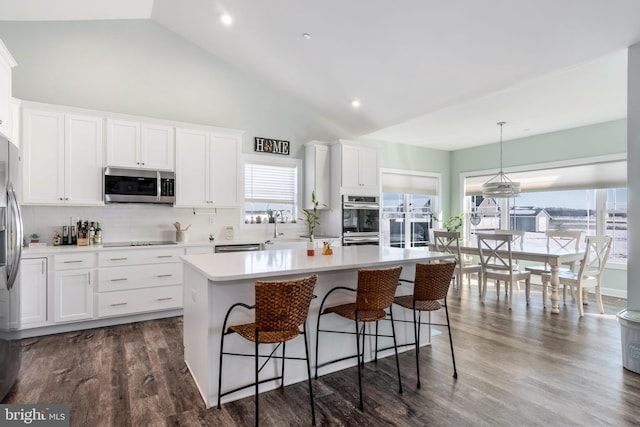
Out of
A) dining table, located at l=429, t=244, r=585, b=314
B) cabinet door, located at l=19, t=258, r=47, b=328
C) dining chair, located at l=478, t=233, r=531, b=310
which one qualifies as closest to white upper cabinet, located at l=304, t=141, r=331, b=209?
dining chair, located at l=478, t=233, r=531, b=310

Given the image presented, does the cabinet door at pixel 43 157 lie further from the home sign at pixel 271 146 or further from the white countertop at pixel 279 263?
the home sign at pixel 271 146

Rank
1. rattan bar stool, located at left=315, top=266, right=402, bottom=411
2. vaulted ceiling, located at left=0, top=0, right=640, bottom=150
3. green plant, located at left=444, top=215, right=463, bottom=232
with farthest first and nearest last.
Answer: green plant, located at left=444, top=215, right=463, bottom=232 → vaulted ceiling, located at left=0, top=0, right=640, bottom=150 → rattan bar stool, located at left=315, top=266, right=402, bottom=411

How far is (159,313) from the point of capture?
4.26 metres

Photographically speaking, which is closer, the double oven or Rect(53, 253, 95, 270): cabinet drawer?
Rect(53, 253, 95, 270): cabinet drawer

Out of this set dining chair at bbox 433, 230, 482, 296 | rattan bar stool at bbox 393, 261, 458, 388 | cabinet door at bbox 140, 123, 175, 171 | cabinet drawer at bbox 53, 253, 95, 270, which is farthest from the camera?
dining chair at bbox 433, 230, 482, 296

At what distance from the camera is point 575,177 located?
5.80 metres

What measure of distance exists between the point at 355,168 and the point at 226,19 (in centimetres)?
281

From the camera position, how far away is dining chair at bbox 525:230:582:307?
4.86m

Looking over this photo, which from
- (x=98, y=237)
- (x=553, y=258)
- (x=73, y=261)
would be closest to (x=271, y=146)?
(x=98, y=237)

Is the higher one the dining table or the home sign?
the home sign

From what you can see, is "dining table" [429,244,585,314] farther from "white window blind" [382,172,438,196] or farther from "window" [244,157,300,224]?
"window" [244,157,300,224]

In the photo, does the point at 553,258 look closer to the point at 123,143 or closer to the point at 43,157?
the point at 123,143

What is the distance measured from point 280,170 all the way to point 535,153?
178 inches

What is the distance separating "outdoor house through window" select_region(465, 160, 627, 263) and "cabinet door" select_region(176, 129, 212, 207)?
4.71 m
